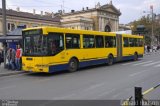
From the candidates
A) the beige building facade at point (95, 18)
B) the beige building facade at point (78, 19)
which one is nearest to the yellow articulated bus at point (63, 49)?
the beige building facade at point (78, 19)

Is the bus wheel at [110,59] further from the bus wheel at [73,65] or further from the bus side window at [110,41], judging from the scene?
the bus wheel at [73,65]

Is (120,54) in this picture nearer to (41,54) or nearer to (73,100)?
(41,54)

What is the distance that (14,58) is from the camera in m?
19.2

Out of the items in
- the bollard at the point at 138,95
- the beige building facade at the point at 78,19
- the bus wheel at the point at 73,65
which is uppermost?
the beige building facade at the point at 78,19

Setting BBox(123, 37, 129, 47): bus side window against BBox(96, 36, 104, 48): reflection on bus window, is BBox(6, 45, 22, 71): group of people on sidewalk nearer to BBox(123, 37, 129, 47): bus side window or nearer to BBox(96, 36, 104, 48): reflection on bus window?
BBox(96, 36, 104, 48): reflection on bus window

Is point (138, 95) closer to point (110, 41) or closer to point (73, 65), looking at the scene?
point (73, 65)

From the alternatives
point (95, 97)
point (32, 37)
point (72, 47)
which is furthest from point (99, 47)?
point (95, 97)

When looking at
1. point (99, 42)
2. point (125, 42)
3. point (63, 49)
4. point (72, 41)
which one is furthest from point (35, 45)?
point (125, 42)

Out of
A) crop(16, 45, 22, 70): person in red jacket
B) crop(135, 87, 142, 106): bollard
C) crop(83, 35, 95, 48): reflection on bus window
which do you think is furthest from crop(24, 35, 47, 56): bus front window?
crop(135, 87, 142, 106): bollard

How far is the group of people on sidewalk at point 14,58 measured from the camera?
61.5 feet

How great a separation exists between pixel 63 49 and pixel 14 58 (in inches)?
150

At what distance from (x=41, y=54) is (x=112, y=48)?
360 inches

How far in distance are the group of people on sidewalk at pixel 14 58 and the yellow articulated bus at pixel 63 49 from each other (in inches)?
63.3

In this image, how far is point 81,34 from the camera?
Result: 19.5m
